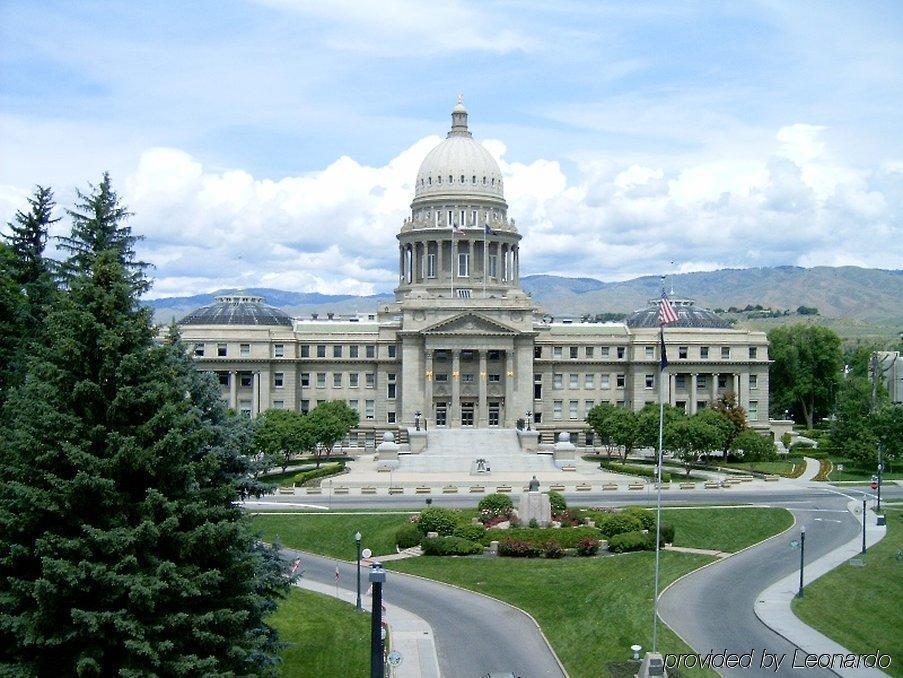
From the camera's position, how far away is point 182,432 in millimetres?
26344

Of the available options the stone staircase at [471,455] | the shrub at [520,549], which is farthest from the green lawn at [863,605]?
the stone staircase at [471,455]

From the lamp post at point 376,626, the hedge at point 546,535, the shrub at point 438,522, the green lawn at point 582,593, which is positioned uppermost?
the lamp post at point 376,626

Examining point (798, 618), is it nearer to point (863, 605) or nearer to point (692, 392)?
point (863, 605)

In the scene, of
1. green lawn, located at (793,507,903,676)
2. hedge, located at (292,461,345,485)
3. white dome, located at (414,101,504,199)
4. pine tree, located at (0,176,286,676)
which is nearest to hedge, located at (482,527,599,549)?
green lawn, located at (793,507,903,676)

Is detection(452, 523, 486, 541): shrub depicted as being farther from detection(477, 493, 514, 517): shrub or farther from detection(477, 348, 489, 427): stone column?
detection(477, 348, 489, 427): stone column

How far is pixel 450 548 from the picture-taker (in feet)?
173

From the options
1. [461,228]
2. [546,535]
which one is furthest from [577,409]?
[546,535]

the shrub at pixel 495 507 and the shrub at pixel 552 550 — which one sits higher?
the shrub at pixel 495 507

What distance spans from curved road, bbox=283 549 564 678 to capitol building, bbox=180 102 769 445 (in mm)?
51122

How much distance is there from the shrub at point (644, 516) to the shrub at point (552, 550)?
6.15m

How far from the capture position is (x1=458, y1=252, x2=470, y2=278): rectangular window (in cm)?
11681

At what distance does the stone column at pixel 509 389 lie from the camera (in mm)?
102625

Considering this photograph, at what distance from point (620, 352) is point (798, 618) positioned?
7082 centimetres

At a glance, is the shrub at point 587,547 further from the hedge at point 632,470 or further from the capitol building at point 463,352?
the capitol building at point 463,352
